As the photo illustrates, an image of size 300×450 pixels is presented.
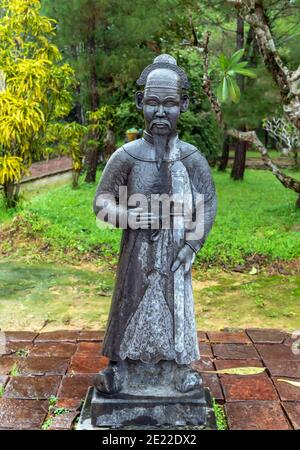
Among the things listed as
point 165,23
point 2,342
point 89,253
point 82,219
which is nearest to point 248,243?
point 89,253

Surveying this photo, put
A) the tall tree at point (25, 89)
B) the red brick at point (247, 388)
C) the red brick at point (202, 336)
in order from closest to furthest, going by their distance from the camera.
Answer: the red brick at point (247, 388) → the red brick at point (202, 336) → the tall tree at point (25, 89)

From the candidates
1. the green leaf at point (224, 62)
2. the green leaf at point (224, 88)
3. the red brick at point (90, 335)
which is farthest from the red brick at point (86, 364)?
the green leaf at point (224, 62)

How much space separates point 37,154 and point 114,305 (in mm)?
6133

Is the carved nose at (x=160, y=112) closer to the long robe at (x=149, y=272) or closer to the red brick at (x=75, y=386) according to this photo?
the long robe at (x=149, y=272)

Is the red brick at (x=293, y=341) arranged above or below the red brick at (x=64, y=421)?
below

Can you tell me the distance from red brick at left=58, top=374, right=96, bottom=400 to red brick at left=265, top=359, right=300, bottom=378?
1.27 metres

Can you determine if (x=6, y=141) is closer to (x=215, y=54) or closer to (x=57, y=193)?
(x=57, y=193)

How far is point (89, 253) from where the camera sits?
263 inches

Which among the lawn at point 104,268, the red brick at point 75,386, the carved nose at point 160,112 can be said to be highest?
the carved nose at point 160,112

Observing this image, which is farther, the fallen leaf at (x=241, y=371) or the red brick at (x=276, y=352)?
the red brick at (x=276, y=352)

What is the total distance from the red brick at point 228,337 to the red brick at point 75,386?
1.18 meters

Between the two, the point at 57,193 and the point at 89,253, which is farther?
the point at 57,193

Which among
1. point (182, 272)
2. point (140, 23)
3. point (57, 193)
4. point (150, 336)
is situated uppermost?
point (140, 23)

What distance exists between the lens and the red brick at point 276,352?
378 cm
